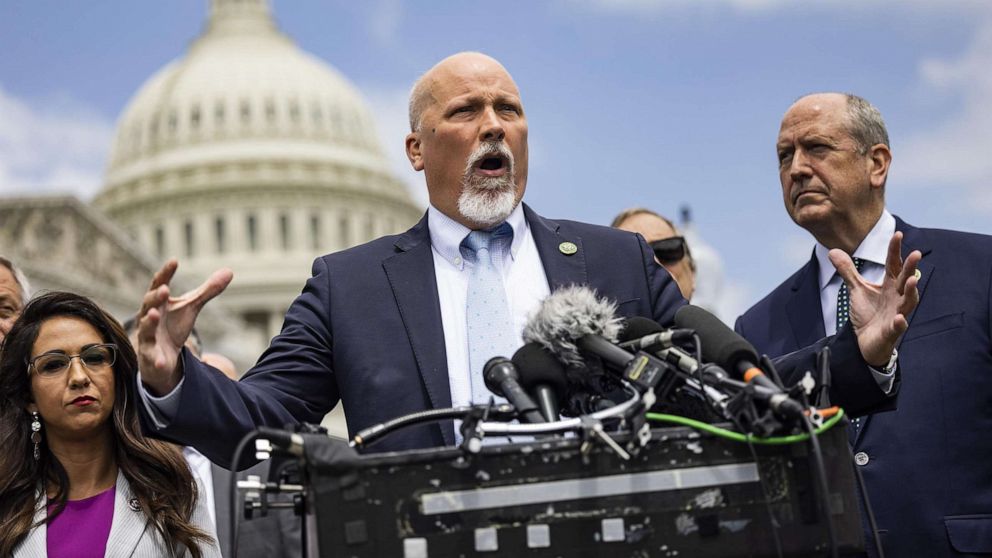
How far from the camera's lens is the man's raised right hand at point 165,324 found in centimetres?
316

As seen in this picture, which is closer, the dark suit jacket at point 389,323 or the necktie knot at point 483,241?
the dark suit jacket at point 389,323

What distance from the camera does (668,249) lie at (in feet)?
22.8

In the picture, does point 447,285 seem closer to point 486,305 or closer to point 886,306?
point 486,305

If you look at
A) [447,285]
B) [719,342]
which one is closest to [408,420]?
[719,342]

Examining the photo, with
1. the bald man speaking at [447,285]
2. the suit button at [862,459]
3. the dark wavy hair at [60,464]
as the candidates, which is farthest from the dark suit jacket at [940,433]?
the dark wavy hair at [60,464]

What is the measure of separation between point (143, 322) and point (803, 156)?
2.31 metres

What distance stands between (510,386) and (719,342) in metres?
0.40

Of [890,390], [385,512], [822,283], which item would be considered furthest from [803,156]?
[385,512]

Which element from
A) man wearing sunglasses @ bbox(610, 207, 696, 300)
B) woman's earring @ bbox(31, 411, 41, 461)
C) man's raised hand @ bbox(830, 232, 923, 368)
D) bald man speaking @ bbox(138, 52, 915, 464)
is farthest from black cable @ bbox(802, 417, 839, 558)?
man wearing sunglasses @ bbox(610, 207, 696, 300)

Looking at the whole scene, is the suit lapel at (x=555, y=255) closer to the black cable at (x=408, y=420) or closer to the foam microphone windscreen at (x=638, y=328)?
the foam microphone windscreen at (x=638, y=328)

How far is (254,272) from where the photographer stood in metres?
84.8

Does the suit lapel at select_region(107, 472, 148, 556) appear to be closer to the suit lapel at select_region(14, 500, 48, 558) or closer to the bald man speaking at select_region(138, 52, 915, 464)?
the suit lapel at select_region(14, 500, 48, 558)

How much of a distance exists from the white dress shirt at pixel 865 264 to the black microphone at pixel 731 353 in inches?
66.9

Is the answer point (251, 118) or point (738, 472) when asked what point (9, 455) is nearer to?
point (738, 472)
